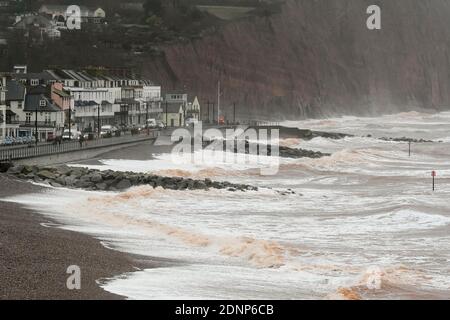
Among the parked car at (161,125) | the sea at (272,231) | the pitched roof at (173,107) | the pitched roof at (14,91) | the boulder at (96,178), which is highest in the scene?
the pitched roof at (14,91)

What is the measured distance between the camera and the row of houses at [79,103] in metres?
57.1

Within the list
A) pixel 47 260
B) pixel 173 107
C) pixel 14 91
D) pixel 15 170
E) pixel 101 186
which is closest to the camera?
pixel 47 260

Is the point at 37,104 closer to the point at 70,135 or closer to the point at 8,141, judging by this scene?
the point at 70,135

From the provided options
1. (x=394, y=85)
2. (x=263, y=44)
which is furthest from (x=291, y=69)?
(x=394, y=85)

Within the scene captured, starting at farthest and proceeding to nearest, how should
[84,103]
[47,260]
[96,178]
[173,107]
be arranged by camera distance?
[173,107]
[84,103]
[96,178]
[47,260]

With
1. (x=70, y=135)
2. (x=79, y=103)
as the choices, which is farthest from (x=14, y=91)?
(x=79, y=103)

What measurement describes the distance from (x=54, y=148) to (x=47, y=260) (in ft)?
81.7

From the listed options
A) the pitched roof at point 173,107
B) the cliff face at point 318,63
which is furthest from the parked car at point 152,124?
the cliff face at point 318,63

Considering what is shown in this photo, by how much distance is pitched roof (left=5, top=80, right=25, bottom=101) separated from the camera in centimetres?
5694

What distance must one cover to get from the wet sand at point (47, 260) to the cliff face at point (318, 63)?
85.5 metres

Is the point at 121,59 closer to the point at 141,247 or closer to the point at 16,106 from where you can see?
the point at 16,106

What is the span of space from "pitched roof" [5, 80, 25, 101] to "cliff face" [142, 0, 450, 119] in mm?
53543

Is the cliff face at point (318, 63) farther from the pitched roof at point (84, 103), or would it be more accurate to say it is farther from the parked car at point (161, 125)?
the pitched roof at point (84, 103)

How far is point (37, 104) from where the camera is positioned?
57719 mm
